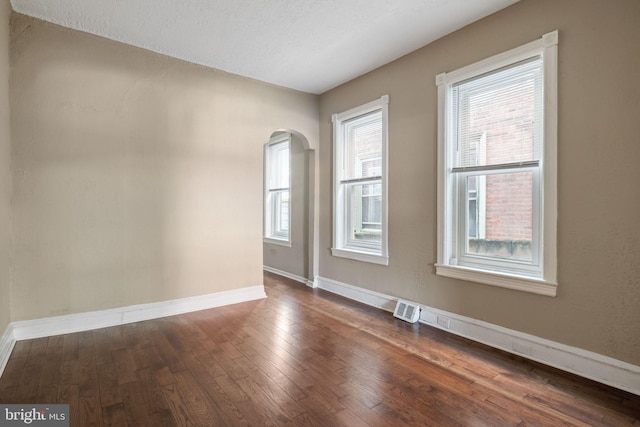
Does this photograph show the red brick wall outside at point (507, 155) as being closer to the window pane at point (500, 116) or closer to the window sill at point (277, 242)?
the window pane at point (500, 116)

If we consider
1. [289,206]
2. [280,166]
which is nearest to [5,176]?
[289,206]

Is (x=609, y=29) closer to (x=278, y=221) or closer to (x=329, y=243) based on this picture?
(x=329, y=243)

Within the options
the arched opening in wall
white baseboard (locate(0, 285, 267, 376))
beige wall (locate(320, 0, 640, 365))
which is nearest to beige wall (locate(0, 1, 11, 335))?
white baseboard (locate(0, 285, 267, 376))

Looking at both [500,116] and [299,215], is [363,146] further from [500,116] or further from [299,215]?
[500,116]

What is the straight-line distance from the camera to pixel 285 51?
3553 millimetres

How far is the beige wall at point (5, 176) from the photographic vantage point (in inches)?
103

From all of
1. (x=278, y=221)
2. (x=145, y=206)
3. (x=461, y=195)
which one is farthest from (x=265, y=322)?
(x=278, y=221)

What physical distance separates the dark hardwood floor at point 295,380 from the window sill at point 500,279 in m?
0.58

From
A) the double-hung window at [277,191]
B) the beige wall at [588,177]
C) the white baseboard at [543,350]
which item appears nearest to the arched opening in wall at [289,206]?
the double-hung window at [277,191]

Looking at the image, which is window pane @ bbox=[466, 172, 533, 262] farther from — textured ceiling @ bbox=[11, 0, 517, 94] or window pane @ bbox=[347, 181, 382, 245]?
textured ceiling @ bbox=[11, 0, 517, 94]

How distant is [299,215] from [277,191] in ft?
3.15

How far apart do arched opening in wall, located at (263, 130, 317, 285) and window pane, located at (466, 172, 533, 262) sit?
8.04 ft

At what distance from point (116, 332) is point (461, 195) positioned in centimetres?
368

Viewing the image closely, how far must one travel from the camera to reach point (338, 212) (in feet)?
15.2
